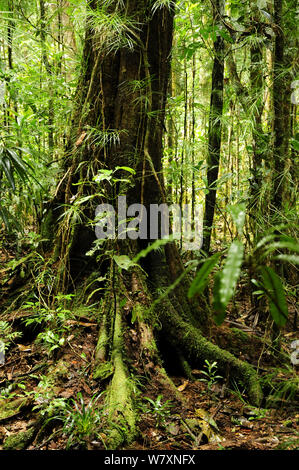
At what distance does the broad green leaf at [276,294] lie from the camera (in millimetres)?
912

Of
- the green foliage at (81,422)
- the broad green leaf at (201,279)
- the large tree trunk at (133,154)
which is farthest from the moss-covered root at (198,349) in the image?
the broad green leaf at (201,279)

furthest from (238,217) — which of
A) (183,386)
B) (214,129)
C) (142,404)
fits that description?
(214,129)

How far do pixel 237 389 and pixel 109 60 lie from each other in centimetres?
234

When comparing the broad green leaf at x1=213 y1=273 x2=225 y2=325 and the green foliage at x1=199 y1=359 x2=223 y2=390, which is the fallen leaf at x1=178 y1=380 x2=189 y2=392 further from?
the broad green leaf at x1=213 y1=273 x2=225 y2=325

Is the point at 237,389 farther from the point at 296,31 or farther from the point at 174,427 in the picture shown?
the point at 296,31

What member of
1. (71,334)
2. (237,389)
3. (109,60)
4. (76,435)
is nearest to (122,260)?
(71,334)

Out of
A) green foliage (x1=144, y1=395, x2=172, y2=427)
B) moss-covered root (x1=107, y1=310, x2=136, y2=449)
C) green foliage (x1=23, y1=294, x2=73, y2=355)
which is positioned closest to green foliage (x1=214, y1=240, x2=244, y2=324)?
moss-covered root (x1=107, y1=310, x2=136, y2=449)

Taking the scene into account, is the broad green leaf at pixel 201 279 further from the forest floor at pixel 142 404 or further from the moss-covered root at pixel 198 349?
the moss-covered root at pixel 198 349

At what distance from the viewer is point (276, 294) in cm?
96

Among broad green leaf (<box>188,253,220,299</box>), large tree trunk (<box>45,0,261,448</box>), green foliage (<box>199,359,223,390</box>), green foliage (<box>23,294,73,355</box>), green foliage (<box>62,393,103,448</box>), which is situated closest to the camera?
broad green leaf (<box>188,253,220,299</box>)

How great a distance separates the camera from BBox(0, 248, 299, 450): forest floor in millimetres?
1524

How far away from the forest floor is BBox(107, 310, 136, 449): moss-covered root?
4cm

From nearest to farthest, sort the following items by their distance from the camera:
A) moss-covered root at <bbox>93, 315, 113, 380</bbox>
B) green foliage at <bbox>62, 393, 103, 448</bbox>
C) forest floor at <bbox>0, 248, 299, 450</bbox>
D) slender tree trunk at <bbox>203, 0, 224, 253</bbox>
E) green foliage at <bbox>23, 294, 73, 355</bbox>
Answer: green foliage at <bbox>62, 393, 103, 448</bbox>
forest floor at <bbox>0, 248, 299, 450</bbox>
moss-covered root at <bbox>93, 315, 113, 380</bbox>
green foliage at <bbox>23, 294, 73, 355</bbox>
slender tree trunk at <bbox>203, 0, 224, 253</bbox>

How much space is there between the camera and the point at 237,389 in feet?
6.83
